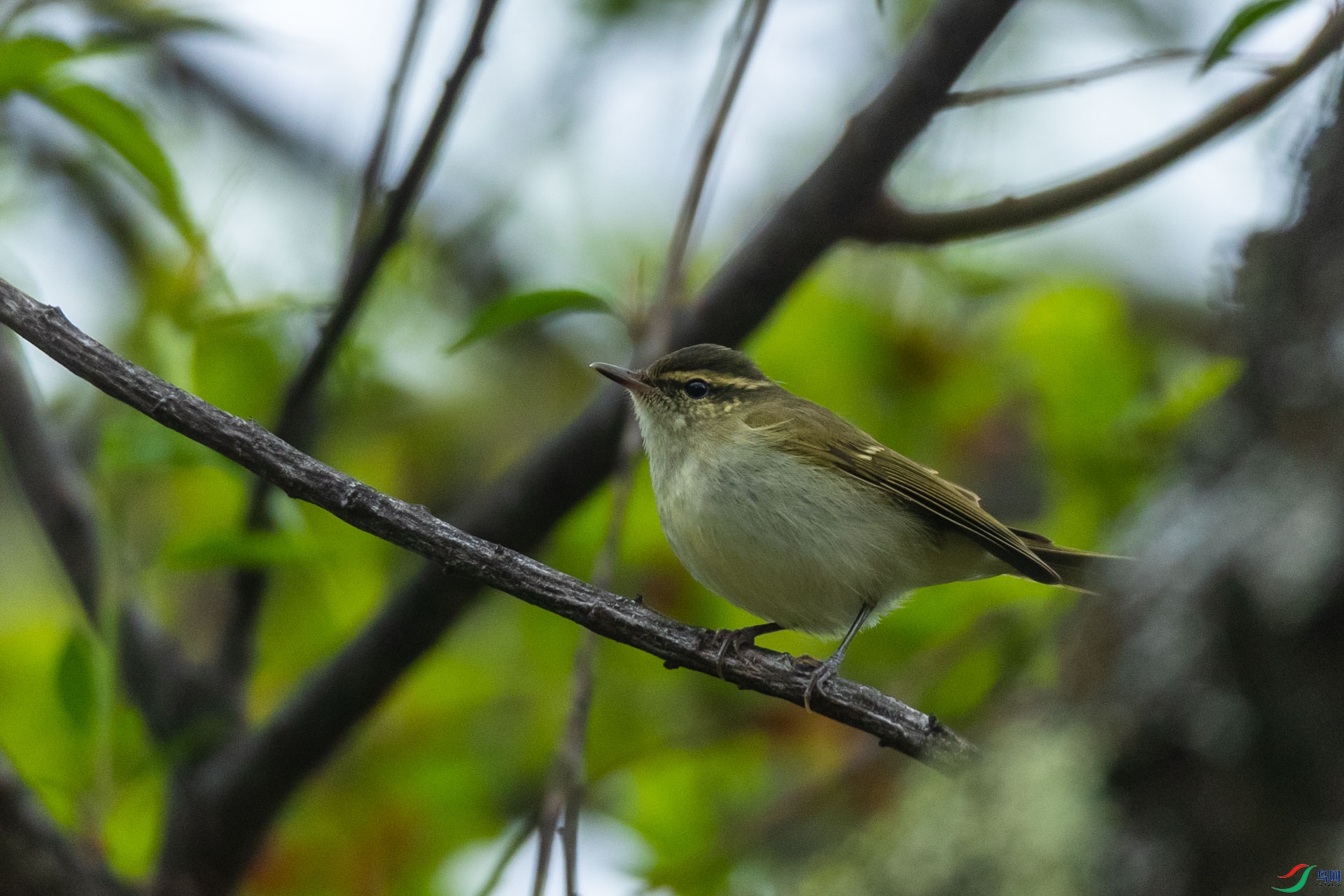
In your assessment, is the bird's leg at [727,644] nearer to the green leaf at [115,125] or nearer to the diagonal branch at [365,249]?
the diagonal branch at [365,249]

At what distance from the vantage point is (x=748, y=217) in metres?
5.07

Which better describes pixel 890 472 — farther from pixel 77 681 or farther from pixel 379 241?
pixel 77 681

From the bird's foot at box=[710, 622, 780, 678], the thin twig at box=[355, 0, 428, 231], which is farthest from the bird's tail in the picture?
the thin twig at box=[355, 0, 428, 231]

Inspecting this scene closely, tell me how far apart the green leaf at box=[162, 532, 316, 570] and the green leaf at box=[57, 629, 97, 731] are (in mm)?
287

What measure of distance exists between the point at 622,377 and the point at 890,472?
97cm

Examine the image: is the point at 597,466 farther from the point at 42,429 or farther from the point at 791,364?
the point at 42,429

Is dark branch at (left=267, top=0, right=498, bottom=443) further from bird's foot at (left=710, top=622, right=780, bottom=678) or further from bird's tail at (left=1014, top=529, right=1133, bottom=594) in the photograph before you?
bird's tail at (left=1014, top=529, right=1133, bottom=594)

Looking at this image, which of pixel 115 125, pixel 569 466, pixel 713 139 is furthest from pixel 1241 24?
pixel 115 125

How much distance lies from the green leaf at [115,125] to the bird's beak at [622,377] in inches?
56.3

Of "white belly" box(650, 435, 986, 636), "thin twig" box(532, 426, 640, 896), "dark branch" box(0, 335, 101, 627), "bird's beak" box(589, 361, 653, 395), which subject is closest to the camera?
"thin twig" box(532, 426, 640, 896)

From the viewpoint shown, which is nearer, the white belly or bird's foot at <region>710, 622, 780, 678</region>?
bird's foot at <region>710, 622, 780, 678</region>

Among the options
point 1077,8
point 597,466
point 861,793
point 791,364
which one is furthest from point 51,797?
point 1077,8

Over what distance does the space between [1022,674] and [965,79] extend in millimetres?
1795

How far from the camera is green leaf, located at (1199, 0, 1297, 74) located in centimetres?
253
